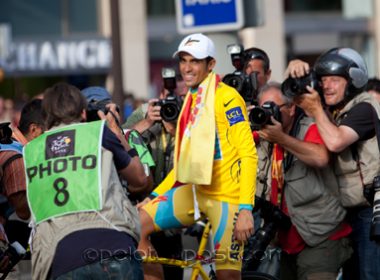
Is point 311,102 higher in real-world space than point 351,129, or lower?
higher

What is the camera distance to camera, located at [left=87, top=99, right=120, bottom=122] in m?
7.10

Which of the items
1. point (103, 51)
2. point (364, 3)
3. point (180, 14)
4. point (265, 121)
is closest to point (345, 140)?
point (265, 121)

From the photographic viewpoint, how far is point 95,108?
7.33 meters

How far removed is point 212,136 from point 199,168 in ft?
0.73

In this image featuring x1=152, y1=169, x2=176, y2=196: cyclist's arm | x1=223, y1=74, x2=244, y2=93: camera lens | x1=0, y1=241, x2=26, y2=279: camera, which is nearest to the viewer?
x1=0, y1=241, x2=26, y2=279: camera

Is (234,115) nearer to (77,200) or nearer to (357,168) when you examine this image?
(357,168)

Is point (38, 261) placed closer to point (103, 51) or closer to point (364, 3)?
point (103, 51)

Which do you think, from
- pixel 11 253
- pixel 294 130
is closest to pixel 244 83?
pixel 294 130

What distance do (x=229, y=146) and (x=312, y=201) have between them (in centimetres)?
86

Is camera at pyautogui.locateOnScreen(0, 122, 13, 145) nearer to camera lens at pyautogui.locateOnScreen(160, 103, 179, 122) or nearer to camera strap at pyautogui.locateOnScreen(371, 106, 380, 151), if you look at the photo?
camera lens at pyautogui.locateOnScreen(160, 103, 179, 122)

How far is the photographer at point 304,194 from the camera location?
7.60 metres

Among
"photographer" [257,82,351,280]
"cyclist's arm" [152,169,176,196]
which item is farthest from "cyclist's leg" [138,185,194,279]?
"photographer" [257,82,351,280]

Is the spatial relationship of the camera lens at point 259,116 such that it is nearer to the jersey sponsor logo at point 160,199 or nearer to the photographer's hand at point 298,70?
the photographer's hand at point 298,70

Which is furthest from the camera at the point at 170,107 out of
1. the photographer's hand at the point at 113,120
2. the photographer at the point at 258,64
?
the photographer at the point at 258,64
